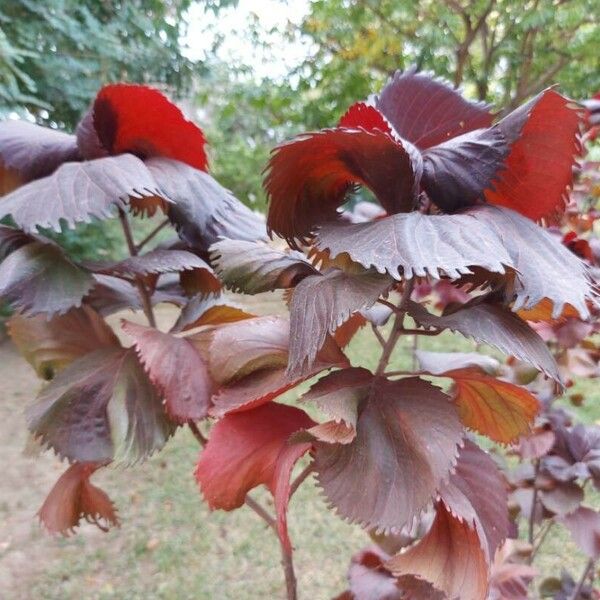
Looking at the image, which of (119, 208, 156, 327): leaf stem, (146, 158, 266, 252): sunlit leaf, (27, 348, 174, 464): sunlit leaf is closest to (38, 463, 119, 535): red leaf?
(27, 348, 174, 464): sunlit leaf

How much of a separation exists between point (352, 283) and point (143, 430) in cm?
33

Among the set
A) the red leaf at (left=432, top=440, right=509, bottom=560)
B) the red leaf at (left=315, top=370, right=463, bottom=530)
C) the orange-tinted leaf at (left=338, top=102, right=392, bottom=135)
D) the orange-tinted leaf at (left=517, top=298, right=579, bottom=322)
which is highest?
the orange-tinted leaf at (left=338, top=102, right=392, bottom=135)

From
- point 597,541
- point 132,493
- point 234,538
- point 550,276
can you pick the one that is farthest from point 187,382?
point 132,493

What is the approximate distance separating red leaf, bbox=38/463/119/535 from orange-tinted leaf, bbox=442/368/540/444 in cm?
49

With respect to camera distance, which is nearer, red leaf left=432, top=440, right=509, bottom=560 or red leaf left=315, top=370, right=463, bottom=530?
red leaf left=315, top=370, right=463, bottom=530

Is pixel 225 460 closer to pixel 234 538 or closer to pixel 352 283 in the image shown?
pixel 352 283

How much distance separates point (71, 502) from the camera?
78 cm

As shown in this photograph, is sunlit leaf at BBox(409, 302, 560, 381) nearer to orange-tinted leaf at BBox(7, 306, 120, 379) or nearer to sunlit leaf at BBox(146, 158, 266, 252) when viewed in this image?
sunlit leaf at BBox(146, 158, 266, 252)

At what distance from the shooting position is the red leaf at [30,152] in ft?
2.24

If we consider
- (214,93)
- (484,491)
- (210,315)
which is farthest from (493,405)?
(214,93)

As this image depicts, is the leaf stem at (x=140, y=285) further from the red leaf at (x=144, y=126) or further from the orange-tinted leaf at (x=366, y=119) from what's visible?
the orange-tinted leaf at (x=366, y=119)

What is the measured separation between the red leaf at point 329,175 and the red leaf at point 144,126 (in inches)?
8.7

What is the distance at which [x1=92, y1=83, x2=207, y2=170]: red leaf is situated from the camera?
657 mm

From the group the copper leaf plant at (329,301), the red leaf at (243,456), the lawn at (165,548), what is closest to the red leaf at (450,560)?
the copper leaf plant at (329,301)
